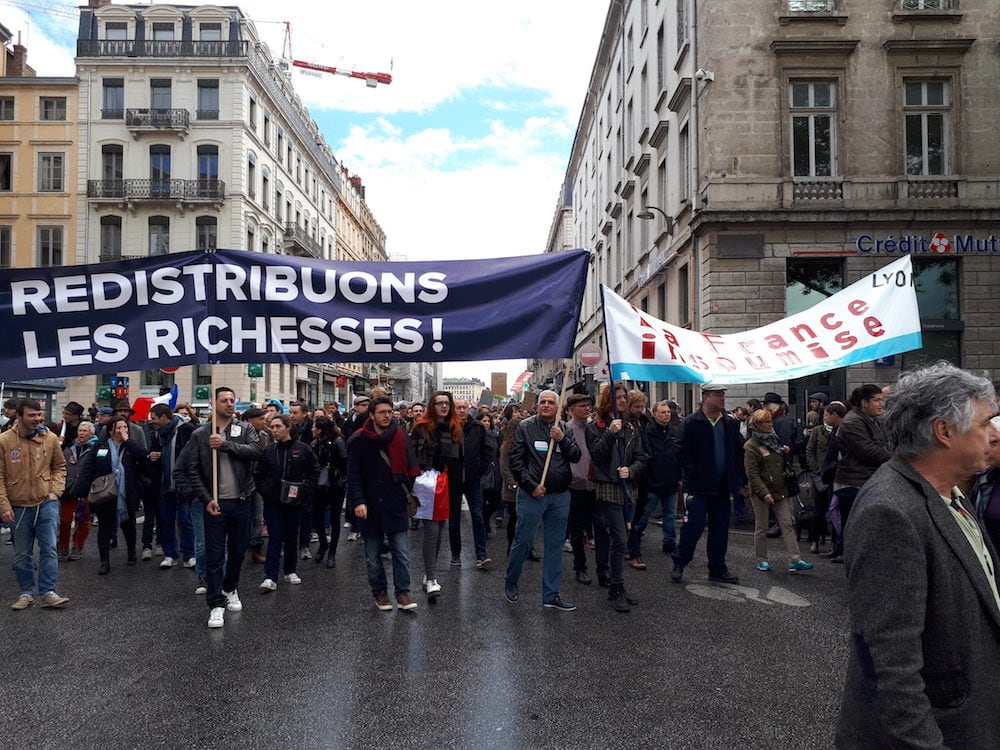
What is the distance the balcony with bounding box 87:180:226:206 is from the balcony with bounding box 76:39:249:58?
676cm

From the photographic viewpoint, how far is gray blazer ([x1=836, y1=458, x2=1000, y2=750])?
1.94 metres

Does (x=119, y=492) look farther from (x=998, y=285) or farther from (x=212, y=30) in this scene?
(x=212, y=30)

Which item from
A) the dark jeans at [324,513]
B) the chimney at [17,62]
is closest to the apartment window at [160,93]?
the chimney at [17,62]

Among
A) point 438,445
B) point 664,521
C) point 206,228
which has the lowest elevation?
point 664,521

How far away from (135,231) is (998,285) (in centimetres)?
3840

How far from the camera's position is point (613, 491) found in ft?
22.7

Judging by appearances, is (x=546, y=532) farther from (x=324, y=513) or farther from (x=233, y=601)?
(x=324, y=513)

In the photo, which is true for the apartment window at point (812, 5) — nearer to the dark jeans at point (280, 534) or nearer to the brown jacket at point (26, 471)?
the dark jeans at point (280, 534)

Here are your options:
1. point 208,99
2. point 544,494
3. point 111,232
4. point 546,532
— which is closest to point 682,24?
point 544,494

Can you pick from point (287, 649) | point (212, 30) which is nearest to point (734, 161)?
point (287, 649)

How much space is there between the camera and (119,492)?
858 centimetres

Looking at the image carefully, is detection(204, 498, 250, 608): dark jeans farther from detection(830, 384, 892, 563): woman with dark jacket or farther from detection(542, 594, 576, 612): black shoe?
detection(830, 384, 892, 563): woman with dark jacket

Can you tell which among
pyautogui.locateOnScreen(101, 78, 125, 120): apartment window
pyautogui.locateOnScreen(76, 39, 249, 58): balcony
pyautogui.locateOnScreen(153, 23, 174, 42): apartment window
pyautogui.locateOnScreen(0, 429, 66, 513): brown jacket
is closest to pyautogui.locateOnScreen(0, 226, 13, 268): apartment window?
pyautogui.locateOnScreen(101, 78, 125, 120): apartment window

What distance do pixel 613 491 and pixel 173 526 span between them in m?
5.26
